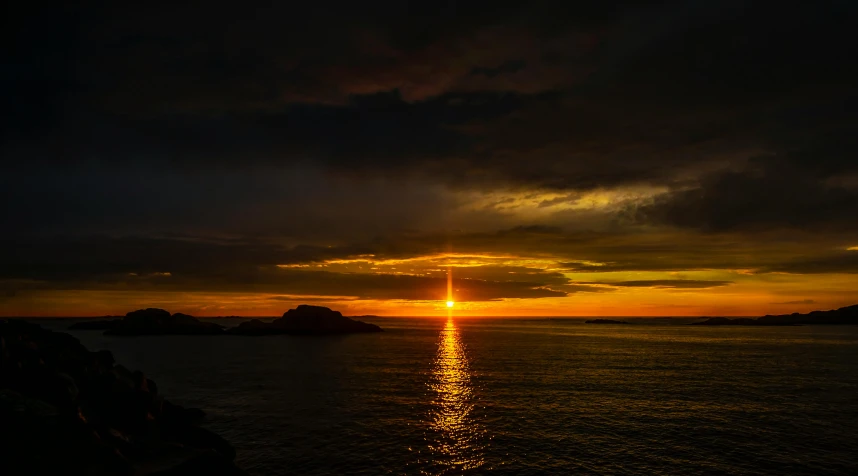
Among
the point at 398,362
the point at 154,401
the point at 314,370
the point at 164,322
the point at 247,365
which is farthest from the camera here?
the point at 164,322

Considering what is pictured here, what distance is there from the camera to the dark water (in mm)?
31609

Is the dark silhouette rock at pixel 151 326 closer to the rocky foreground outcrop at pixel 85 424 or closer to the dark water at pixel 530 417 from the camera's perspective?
the dark water at pixel 530 417

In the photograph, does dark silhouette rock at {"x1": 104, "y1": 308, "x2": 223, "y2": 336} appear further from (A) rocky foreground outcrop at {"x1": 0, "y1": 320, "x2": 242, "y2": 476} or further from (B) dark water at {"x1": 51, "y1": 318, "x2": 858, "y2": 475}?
(A) rocky foreground outcrop at {"x1": 0, "y1": 320, "x2": 242, "y2": 476}

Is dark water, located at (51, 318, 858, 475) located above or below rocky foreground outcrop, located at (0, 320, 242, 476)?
below

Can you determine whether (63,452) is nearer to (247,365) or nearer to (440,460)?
(440,460)

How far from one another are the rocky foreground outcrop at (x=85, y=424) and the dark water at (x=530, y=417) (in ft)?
18.9

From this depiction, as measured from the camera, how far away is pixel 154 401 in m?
35.0

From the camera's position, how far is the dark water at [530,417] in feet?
104

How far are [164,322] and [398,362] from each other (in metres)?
148

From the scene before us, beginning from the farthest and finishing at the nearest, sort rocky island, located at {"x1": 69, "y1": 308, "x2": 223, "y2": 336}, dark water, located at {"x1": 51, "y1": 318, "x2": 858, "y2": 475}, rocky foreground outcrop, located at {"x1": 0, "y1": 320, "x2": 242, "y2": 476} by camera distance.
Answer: rocky island, located at {"x1": 69, "y1": 308, "x2": 223, "y2": 336}
dark water, located at {"x1": 51, "y1": 318, "x2": 858, "y2": 475}
rocky foreground outcrop, located at {"x1": 0, "y1": 320, "x2": 242, "y2": 476}

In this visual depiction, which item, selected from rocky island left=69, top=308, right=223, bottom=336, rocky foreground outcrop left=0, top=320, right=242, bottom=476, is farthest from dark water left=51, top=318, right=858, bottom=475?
rocky island left=69, top=308, right=223, bottom=336

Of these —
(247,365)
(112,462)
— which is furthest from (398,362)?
(112,462)

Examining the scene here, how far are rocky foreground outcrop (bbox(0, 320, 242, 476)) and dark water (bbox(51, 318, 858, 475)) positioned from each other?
5.76 m

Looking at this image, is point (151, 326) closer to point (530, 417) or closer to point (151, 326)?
point (151, 326)
